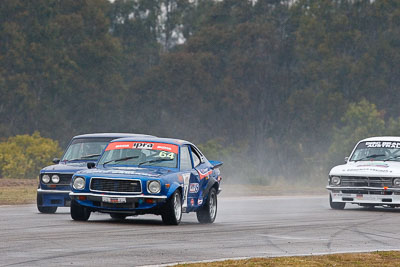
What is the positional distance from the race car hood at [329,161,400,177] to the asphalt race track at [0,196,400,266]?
2.06 meters

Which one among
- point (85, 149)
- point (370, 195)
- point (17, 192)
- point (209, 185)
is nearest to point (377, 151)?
point (370, 195)

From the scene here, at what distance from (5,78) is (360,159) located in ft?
134

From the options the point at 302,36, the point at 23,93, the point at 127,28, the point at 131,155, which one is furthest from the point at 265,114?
the point at 131,155

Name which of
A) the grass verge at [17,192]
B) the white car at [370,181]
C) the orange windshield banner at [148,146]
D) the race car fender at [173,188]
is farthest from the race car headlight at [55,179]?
the white car at [370,181]

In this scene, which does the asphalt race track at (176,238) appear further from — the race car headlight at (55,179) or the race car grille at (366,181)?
the race car grille at (366,181)

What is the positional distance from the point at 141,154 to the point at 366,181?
7409 millimetres

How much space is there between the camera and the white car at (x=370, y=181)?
21.4m

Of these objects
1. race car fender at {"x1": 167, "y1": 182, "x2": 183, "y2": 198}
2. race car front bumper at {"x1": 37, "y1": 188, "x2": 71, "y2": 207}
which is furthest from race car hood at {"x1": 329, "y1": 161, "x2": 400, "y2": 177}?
race car fender at {"x1": 167, "y1": 182, "x2": 183, "y2": 198}

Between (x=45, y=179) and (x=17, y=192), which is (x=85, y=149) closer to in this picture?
(x=45, y=179)

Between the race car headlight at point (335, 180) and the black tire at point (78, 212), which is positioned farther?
the race car headlight at point (335, 180)

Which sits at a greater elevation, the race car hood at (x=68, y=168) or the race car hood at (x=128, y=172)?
the race car hood at (x=128, y=172)

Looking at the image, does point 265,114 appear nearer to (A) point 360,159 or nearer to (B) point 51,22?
(B) point 51,22

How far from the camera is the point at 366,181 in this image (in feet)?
70.8

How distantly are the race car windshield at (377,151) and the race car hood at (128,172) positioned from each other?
29.2 feet
